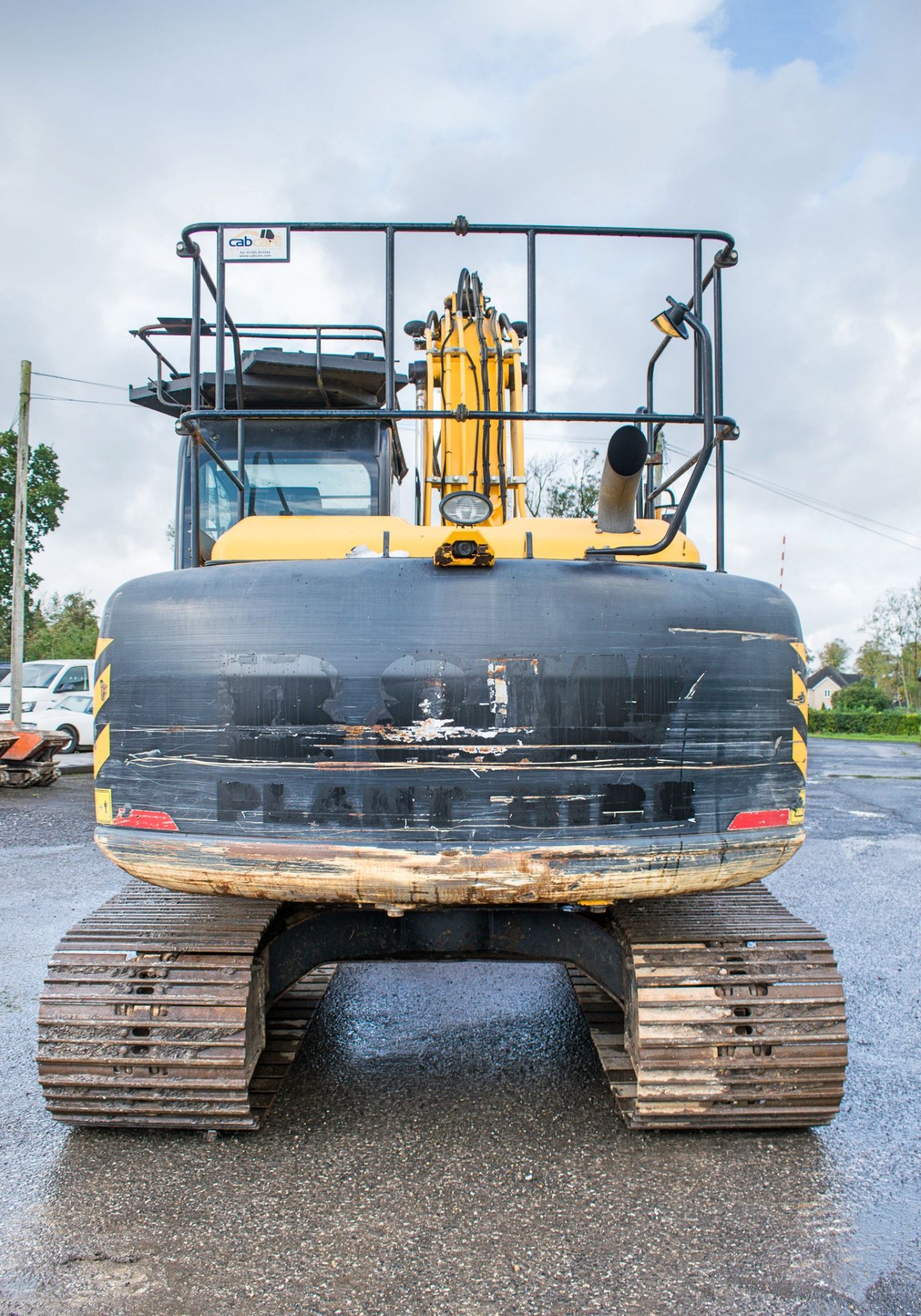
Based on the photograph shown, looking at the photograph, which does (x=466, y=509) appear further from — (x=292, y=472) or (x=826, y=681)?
(x=826, y=681)

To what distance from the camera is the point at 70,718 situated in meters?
15.9

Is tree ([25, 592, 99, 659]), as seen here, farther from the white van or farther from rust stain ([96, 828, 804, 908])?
rust stain ([96, 828, 804, 908])

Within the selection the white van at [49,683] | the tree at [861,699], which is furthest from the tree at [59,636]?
the tree at [861,699]

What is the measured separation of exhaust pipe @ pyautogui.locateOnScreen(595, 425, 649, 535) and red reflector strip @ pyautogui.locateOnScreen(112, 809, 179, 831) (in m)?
1.51

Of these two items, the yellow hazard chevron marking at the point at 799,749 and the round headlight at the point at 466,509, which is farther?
the round headlight at the point at 466,509

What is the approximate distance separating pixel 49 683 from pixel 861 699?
53.6 meters

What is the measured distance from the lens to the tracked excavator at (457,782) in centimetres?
248

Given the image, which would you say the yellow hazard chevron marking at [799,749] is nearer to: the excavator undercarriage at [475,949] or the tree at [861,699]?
the excavator undercarriage at [475,949]

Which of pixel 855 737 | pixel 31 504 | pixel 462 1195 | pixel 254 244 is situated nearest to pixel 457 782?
pixel 462 1195

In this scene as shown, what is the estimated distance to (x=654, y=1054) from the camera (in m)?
2.78

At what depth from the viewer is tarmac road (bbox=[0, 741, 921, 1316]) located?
2.19m

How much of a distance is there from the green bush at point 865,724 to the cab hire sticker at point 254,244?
46.1 m

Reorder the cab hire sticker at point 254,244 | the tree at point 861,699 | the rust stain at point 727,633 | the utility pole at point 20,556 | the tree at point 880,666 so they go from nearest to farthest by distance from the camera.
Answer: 1. the rust stain at point 727,633
2. the cab hire sticker at point 254,244
3. the utility pole at point 20,556
4. the tree at point 861,699
5. the tree at point 880,666

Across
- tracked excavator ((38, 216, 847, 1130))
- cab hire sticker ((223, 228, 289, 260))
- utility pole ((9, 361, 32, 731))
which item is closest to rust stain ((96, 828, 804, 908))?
tracked excavator ((38, 216, 847, 1130))
